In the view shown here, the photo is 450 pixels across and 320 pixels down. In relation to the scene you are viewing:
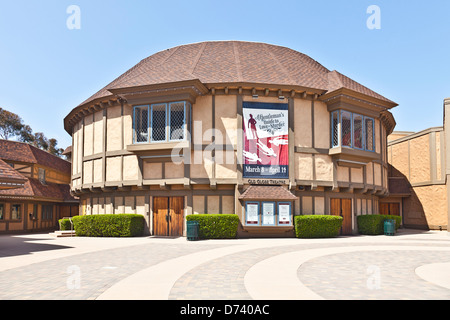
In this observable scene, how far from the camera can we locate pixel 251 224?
66.8ft

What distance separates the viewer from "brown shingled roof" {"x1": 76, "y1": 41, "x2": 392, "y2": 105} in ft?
72.3

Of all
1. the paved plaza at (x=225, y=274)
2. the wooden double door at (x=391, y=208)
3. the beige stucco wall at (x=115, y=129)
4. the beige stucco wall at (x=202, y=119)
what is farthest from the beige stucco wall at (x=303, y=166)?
the wooden double door at (x=391, y=208)

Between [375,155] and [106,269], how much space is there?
1894cm

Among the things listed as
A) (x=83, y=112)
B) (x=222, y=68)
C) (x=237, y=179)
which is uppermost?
(x=222, y=68)

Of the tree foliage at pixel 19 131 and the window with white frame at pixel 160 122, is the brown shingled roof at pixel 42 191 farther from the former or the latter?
the tree foliage at pixel 19 131

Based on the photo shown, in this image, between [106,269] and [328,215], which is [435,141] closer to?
[328,215]

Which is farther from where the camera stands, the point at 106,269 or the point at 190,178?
the point at 190,178

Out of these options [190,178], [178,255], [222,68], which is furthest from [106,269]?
[222,68]

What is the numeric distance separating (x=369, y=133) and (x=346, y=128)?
2.37 m

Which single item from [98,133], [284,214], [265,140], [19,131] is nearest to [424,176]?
[284,214]

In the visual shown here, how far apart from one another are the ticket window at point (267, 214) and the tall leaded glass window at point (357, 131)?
6.44 metres

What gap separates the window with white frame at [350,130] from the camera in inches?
882

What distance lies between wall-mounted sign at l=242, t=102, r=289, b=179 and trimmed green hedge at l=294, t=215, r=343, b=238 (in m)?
2.62
